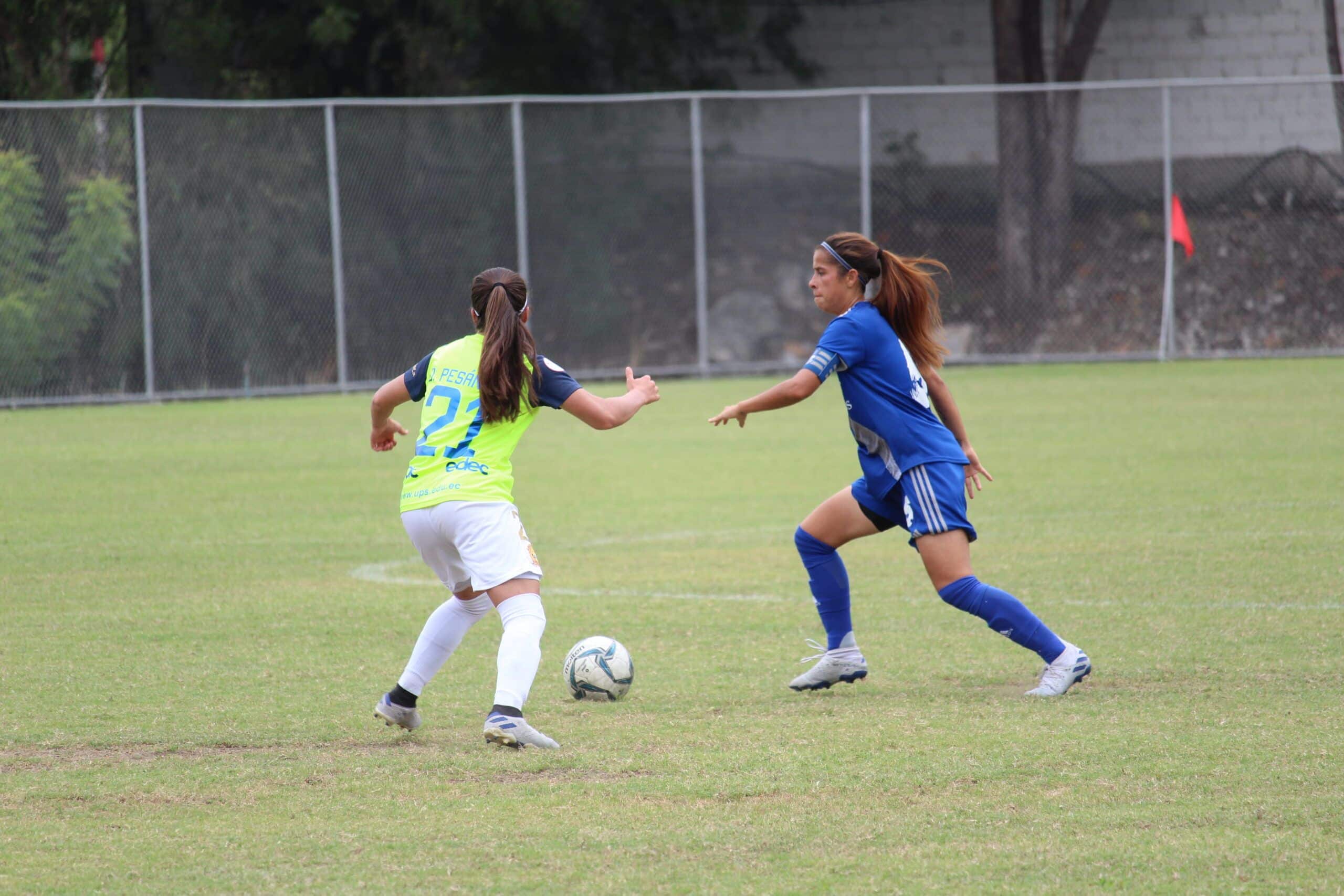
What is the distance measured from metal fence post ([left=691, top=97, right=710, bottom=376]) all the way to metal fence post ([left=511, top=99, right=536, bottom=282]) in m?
2.10

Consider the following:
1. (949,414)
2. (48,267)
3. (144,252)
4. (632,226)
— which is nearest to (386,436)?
(949,414)

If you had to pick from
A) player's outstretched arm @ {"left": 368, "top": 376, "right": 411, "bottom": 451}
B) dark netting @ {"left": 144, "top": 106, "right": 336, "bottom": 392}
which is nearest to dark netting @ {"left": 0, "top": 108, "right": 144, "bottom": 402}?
dark netting @ {"left": 144, "top": 106, "right": 336, "bottom": 392}

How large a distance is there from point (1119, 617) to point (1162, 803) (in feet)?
9.26

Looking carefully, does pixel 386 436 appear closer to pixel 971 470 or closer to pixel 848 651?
pixel 848 651

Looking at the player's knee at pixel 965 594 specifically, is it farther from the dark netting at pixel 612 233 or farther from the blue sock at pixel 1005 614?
the dark netting at pixel 612 233

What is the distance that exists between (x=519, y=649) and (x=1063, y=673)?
1980 millimetres

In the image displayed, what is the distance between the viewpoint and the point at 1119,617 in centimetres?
691

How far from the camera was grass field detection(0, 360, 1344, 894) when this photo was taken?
384cm

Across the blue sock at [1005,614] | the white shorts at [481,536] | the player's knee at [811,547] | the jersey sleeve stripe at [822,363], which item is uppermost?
the jersey sleeve stripe at [822,363]

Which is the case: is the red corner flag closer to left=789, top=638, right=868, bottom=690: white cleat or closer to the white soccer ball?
left=789, top=638, right=868, bottom=690: white cleat

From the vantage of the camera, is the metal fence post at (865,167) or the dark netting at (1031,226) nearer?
the metal fence post at (865,167)

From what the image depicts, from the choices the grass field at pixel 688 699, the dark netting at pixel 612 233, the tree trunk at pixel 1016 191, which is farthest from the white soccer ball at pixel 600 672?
the tree trunk at pixel 1016 191

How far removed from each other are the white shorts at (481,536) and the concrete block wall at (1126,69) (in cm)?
1679

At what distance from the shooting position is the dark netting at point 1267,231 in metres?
19.6
